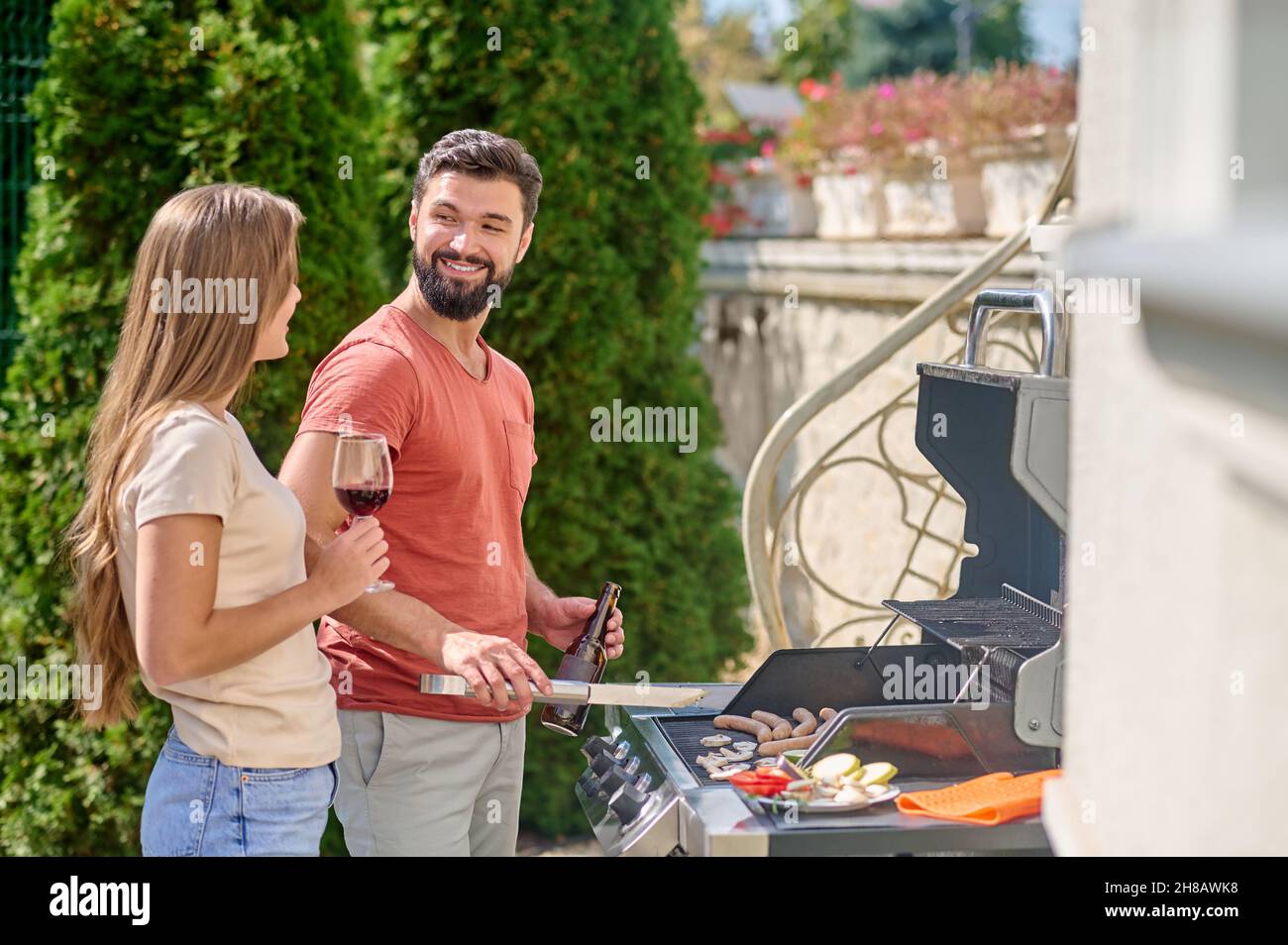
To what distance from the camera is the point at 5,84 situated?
5.33 m

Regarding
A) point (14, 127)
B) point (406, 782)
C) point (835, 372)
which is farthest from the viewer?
point (835, 372)

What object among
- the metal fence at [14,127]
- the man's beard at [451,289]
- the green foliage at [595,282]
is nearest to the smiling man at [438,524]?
the man's beard at [451,289]

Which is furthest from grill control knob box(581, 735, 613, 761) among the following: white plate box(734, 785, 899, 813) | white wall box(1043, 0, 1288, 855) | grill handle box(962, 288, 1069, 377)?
white wall box(1043, 0, 1288, 855)

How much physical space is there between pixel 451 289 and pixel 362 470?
643 millimetres

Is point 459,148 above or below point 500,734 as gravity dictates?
above

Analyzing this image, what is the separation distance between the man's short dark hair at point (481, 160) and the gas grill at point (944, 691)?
100 centimetres

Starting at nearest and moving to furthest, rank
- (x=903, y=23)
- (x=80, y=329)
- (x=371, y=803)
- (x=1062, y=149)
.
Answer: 1. (x=371, y=803)
2. (x=80, y=329)
3. (x=1062, y=149)
4. (x=903, y=23)

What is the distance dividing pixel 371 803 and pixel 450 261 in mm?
1167

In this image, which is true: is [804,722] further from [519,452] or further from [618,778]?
[519,452]

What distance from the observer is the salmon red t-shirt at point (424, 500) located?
9.25ft

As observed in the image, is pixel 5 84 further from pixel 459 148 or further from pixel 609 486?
pixel 459 148

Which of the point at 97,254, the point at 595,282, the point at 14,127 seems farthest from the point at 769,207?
the point at 97,254

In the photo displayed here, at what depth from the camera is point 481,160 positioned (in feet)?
10.1
